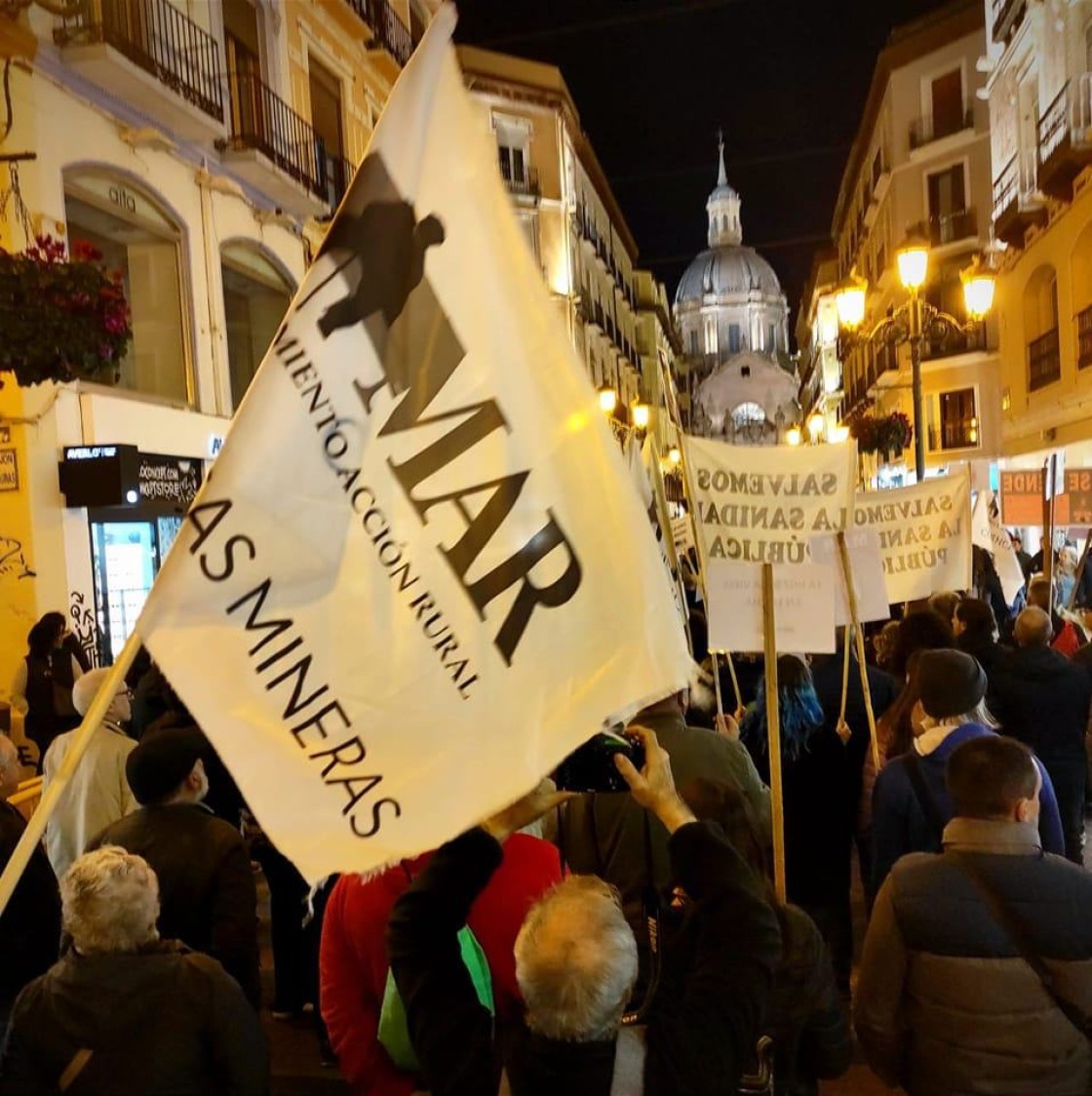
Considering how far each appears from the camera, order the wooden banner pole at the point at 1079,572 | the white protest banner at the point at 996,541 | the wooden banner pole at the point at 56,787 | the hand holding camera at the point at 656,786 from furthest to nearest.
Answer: the white protest banner at the point at 996,541, the wooden banner pole at the point at 1079,572, the hand holding camera at the point at 656,786, the wooden banner pole at the point at 56,787

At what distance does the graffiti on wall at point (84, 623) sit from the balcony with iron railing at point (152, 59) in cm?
518

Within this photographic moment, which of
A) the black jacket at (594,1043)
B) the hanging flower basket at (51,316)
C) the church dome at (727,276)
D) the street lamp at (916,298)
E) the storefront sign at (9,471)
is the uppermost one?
the church dome at (727,276)

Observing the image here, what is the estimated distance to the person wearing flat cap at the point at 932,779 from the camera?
3.67 metres

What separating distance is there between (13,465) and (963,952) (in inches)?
357

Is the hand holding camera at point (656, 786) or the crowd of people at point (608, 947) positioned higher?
the hand holding camera at point (656, 786)

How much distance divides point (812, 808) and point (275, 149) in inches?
477

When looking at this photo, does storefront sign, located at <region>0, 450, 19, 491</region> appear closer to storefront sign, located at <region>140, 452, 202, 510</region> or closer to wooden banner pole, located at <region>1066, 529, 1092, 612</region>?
storefront sign, located at <region>140, 452, 202, 510</region>

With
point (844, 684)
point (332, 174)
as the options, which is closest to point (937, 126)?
point (332, 174)

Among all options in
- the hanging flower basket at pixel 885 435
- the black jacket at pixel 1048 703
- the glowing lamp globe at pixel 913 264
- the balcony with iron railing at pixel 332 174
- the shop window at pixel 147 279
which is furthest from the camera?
the hanging flower basket at pixel 885 435

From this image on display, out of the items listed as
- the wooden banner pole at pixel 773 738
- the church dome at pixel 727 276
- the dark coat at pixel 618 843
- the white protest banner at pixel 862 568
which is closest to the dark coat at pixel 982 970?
the wooden banner pole at pixel 773 738

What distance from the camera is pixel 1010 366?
2388cm

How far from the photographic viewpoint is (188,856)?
3.36 meters

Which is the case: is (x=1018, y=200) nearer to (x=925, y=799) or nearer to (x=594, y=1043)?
(x=925, y=799)

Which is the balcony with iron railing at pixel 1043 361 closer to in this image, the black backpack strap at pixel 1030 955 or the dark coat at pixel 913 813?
the dark coat at pixel 913 813
